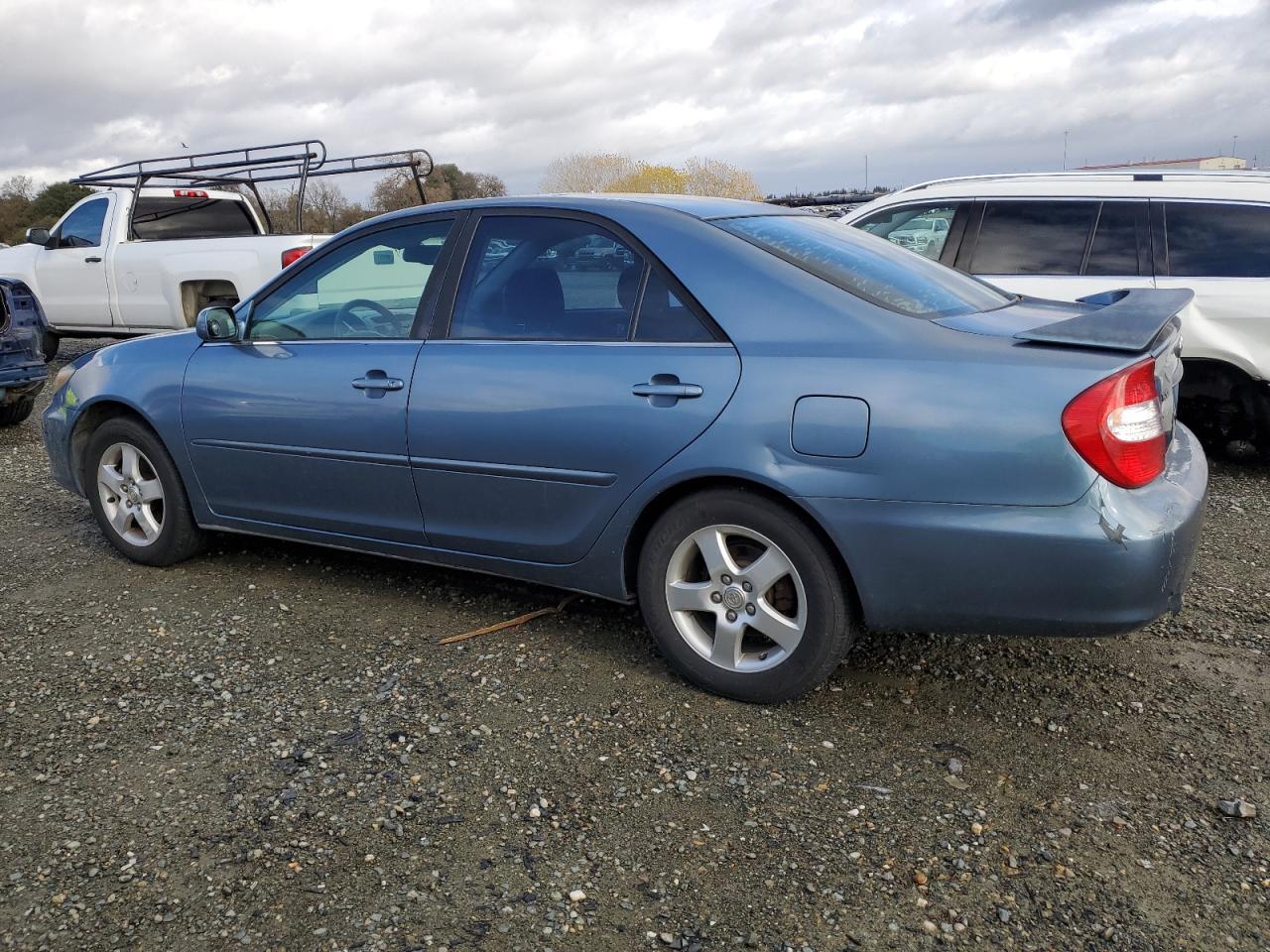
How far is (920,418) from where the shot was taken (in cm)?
296

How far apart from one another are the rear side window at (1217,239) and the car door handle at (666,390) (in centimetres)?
408

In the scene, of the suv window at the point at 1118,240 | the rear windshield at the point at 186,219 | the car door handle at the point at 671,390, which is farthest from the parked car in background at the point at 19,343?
the suv window at the point at 1118,240

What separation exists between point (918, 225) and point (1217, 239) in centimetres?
170

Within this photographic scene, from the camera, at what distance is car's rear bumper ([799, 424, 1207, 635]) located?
286 cm

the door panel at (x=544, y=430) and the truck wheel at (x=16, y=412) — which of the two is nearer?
the door panel at (x=544, y=430)

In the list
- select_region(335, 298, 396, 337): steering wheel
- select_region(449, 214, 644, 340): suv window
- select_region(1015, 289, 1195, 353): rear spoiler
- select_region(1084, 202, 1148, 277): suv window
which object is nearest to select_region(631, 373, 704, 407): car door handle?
select_region(449, 214, 644, 340): suv window

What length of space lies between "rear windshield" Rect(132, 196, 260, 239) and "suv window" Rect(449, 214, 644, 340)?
8021 millimetres

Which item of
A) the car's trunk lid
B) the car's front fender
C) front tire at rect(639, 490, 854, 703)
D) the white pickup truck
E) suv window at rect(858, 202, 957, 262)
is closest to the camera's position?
the car's trunk lid

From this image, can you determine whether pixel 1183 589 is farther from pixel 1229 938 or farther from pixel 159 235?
pixel 159 235

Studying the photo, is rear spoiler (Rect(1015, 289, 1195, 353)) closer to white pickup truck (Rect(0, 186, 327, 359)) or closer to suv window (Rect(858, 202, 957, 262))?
suv window (Rect(858, 202, 957, 262))

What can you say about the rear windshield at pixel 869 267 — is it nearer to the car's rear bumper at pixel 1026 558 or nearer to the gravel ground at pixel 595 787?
the car's rear bumper at pixel 1026 558

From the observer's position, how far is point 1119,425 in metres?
2.86

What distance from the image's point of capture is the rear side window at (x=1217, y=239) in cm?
593

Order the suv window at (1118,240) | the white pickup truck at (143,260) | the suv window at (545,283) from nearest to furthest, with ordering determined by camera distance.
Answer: the suv window at (545,283) < the suv window at (1118,240) < the white pickup truck at (143,260)
